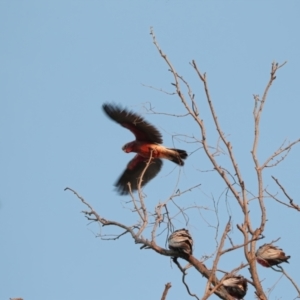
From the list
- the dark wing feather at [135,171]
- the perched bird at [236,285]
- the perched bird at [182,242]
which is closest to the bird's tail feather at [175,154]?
the dark wing feather at [135,171]

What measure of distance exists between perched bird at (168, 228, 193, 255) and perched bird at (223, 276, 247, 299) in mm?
333

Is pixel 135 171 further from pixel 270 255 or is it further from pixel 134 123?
pixel 270 255

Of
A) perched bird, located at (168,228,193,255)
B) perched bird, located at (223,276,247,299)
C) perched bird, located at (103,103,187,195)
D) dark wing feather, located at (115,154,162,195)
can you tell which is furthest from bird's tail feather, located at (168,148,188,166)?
perched bird, located at (223,276,247,299)

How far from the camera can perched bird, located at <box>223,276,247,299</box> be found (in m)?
4.45

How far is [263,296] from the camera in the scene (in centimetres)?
444

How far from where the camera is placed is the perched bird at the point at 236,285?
4.45 metres

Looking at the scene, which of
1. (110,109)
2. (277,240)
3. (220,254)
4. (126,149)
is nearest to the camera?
(220,254)

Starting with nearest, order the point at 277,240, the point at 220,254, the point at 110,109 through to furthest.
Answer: the point at 220,254 < the point at 277,240 < the point at 110,109

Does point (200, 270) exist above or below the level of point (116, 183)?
below

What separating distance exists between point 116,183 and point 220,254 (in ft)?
19.0

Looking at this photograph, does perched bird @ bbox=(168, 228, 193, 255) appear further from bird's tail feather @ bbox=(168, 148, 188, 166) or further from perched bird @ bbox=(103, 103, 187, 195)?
bird's tail feather @ bbox=(168, 148, 188, 166)

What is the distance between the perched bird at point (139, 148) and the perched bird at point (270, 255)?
3.98m

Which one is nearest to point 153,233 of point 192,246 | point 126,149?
point 192,246

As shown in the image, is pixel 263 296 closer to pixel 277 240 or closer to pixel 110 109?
pixel 277 240
